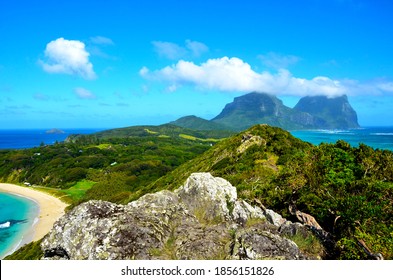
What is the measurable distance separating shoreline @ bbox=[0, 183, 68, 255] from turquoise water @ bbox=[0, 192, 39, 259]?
1186 millimetres

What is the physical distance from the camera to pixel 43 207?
10319 centimetres

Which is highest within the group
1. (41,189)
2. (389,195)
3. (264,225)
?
(389,195)

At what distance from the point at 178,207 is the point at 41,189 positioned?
146 m

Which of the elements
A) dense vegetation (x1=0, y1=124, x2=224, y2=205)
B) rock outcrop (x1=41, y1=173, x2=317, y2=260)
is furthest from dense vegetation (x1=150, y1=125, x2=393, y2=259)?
dense vegetation (x1=0, y1=124, x2=224, y2=205)

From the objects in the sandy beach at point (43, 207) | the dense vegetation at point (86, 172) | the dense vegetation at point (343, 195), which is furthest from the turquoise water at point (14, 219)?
the dense vegetation at point (343, 195)

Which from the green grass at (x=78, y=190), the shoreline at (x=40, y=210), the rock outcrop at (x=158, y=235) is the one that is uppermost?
the rock outcrop at (x=158, y=235)

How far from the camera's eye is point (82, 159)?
185 m

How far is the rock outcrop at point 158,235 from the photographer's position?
10227 millimetres

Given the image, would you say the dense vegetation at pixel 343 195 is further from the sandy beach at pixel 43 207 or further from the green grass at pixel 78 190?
the green grass at pixel 78 190

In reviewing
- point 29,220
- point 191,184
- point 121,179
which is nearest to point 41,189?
point 121,179

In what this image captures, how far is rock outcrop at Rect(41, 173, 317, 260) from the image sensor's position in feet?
33.6

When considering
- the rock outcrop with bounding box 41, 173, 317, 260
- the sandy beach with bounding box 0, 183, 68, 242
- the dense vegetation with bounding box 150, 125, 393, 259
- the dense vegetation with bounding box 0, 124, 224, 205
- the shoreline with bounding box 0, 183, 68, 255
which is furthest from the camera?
the dense vegetation with bounding box 0, 124, 224, 205

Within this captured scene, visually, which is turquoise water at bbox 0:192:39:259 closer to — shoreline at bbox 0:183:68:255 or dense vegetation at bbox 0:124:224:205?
shoreline at bbox 0:183:68:255
